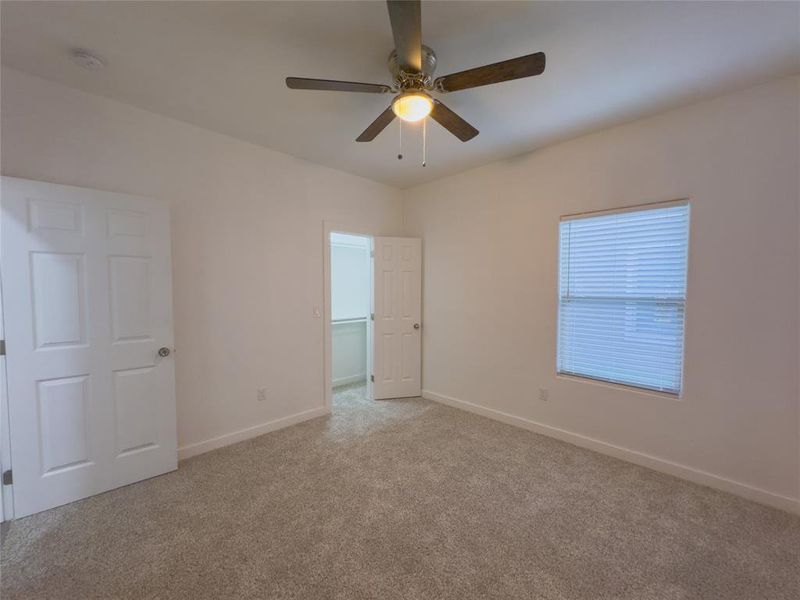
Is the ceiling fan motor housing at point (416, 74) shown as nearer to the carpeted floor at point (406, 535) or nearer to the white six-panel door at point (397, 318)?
the white six-panel door at point (397, 318)

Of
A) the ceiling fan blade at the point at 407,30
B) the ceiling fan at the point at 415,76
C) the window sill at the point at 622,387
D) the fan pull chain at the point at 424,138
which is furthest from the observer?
the fan pull chain at the point at 424,138

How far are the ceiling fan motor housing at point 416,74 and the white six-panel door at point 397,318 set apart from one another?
2.31m

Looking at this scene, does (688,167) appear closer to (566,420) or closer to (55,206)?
(566,420)

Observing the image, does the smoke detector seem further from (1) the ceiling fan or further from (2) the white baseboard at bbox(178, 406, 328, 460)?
(2) the white baseboard at bbox(178, 406, 328, 460)

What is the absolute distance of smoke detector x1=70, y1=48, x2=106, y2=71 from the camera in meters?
1.83

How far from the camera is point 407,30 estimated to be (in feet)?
4.33

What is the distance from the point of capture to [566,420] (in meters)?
2.99

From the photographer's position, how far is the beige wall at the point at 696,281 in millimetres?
2078

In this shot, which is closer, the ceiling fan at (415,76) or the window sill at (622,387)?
the ceiling fan at (415,76)

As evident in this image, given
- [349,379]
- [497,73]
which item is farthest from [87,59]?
[349,379]

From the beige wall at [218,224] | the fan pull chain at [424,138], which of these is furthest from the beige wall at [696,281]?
the beige wall at [218,224]

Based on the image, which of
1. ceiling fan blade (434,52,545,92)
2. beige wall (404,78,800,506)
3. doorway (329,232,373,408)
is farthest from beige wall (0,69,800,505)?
ceiling fan blade (434,52,545,92)

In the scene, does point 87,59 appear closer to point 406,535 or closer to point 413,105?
point 413,105

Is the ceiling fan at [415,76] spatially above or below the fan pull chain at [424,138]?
below
